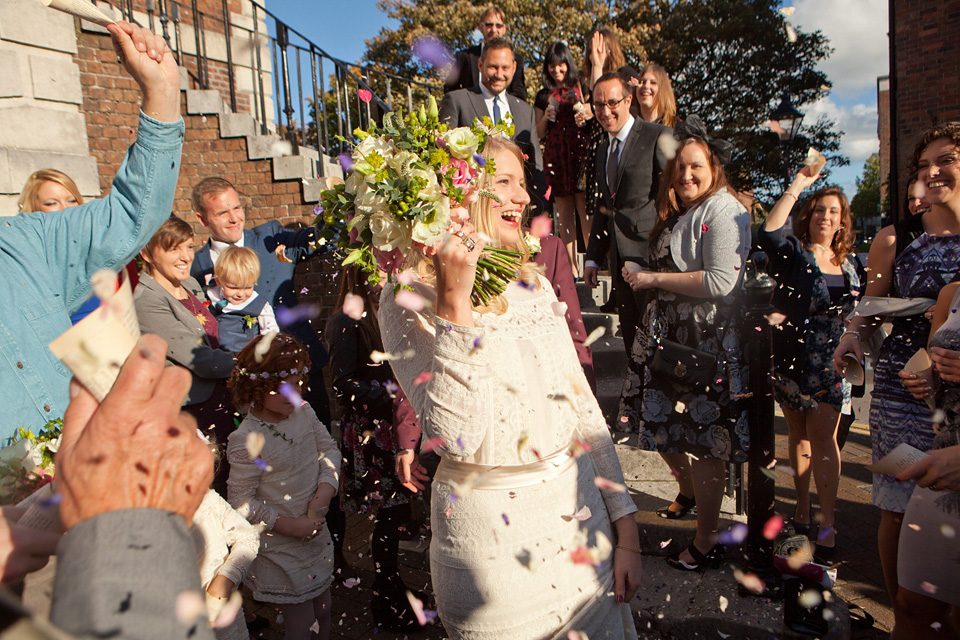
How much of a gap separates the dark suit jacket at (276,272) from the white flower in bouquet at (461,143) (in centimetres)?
250

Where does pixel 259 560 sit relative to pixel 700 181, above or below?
below

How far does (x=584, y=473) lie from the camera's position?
6.16 feet

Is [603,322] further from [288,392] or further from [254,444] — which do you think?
[254,444]

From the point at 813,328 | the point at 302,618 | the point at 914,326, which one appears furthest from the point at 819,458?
the point at 302,618

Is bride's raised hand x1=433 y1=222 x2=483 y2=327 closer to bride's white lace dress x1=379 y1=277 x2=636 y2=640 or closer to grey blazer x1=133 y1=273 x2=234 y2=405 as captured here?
bride's white lace dress x1=379 y1=277 x2=636 y2=640

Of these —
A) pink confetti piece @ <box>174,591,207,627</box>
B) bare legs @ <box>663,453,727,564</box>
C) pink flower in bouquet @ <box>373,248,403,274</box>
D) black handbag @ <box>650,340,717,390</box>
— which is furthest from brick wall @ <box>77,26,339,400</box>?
pink confetti piece @ <box>174,591,207,627</box>

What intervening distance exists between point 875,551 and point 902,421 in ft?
6.01

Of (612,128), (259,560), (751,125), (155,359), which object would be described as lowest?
(259,560)

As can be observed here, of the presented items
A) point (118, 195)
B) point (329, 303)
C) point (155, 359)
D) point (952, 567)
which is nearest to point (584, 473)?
point (155, 359)

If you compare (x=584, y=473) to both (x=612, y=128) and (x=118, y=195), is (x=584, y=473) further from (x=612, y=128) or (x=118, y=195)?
(x=612, y=128)

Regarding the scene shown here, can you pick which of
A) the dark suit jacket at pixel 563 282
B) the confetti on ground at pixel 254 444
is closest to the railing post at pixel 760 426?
the dark suit jacket at pixel 563 282

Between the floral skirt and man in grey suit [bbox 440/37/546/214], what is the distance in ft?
7.07

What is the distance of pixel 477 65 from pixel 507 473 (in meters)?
4.54

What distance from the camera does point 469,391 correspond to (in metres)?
1.60
